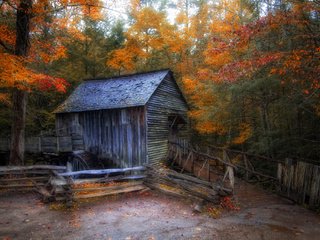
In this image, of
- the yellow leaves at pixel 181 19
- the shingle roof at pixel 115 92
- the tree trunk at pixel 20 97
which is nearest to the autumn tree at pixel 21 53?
the tree trunk at pixel 20 97

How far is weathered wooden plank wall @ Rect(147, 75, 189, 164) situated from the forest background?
1.35m

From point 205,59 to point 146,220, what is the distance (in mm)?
14804

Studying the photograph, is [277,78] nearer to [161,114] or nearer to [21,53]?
[161,114]

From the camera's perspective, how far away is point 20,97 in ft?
42.0

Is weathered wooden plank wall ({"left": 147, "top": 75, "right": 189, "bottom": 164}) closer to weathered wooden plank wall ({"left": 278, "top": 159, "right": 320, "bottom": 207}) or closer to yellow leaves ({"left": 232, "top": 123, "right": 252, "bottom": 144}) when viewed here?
yellow leaves ({"left": 232, "top": 123, "right": 252, "bottom": 144})

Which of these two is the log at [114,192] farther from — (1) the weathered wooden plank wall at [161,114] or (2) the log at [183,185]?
(1) the weathered wooden plank wall at [161,114]

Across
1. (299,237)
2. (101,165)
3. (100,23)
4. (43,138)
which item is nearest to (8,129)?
(43,138)

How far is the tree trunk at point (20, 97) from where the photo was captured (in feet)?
40.6

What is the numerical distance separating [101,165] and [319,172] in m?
11.9

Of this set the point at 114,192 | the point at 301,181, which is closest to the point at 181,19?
the point at 301,181

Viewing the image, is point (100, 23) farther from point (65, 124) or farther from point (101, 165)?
point (101, 165)

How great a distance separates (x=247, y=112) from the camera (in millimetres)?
16469

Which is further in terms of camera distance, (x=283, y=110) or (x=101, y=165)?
(x=101, y=165)

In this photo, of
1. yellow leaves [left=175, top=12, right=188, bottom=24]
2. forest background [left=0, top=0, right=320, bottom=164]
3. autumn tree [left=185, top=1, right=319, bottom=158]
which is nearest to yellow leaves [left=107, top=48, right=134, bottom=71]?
forest background [left=0, top=0, right=320, bottom=164]
